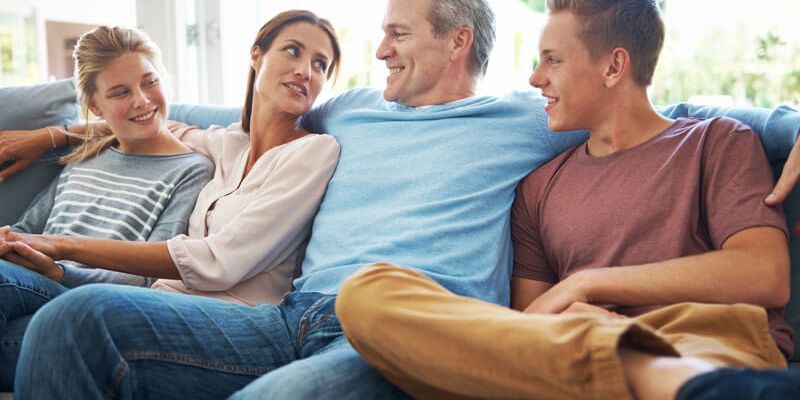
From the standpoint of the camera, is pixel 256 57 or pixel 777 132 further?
pixel 256 57

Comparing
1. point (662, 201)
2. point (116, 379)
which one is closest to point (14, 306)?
point (116, 379)

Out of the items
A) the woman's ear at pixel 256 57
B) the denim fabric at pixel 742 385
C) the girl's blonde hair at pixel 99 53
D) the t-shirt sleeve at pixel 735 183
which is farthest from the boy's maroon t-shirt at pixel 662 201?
the girl's blonde hair at pixel 99 53

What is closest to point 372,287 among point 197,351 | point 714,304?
point 197,351

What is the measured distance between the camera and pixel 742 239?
146 centimetres

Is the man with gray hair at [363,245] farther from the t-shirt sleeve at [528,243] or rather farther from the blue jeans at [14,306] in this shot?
the blue jeans at [14,306]

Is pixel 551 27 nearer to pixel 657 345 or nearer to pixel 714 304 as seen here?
pixel 714 304

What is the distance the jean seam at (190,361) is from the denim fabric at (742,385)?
0.78 m

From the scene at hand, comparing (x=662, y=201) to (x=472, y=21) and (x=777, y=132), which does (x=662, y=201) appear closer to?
(x=777, y=132)

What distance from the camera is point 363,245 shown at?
176cm

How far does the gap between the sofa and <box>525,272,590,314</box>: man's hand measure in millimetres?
1134

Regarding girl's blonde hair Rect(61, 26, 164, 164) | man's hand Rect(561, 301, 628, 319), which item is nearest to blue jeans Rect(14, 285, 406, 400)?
man's hand Rect(561, 301, 628, 319)

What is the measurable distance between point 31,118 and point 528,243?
57.2 inches

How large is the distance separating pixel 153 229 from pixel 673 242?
118 centimetres

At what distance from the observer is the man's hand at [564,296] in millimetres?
1539
